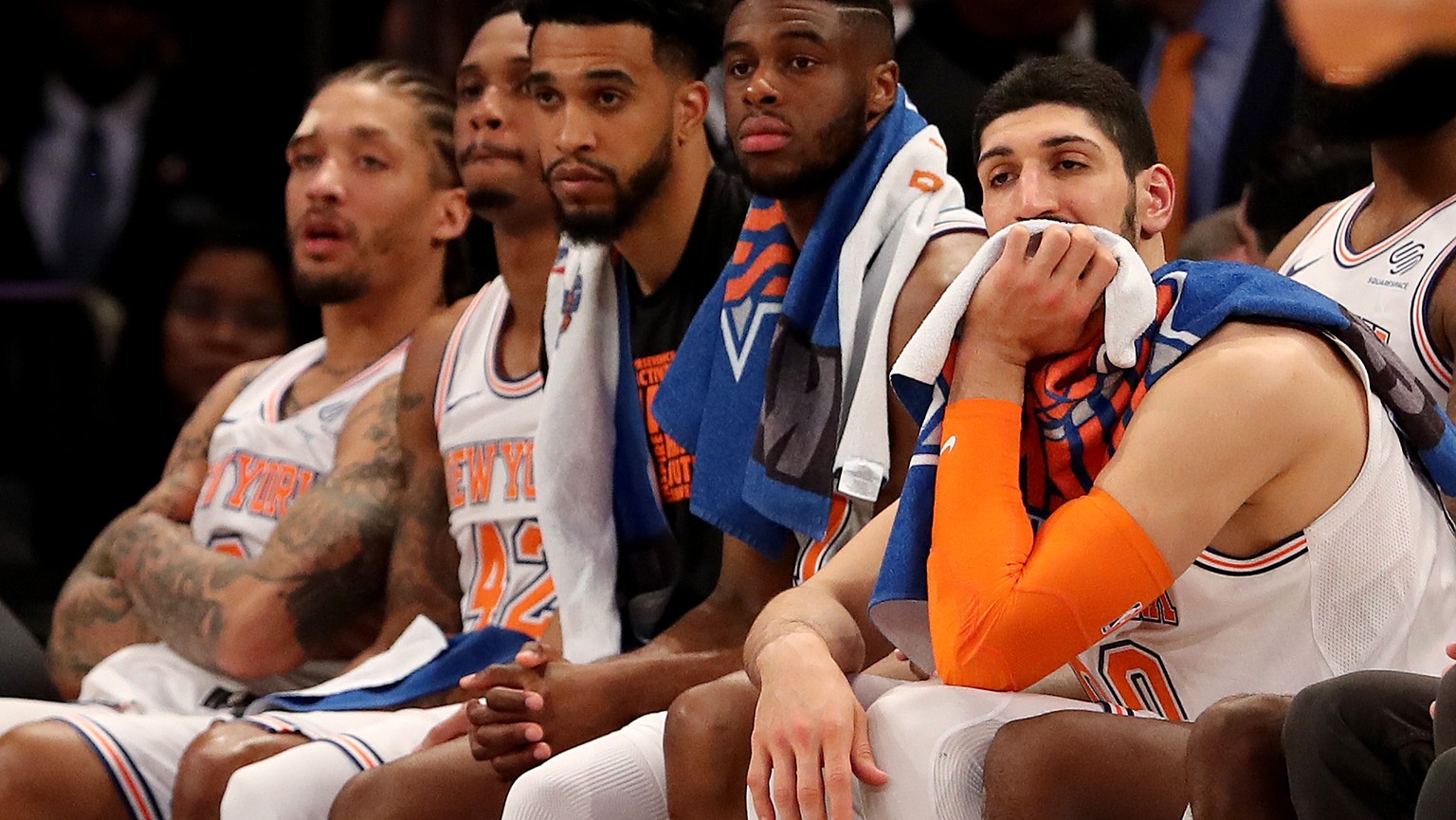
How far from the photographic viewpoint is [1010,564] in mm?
2041

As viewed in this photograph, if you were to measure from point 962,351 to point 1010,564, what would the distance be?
0.86ft

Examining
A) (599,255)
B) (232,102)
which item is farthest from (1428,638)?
(232,102)

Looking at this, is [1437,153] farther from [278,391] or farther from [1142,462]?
[278,391]

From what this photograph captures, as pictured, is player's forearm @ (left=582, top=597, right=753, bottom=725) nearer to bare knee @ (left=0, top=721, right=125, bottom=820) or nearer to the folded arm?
the folded arm

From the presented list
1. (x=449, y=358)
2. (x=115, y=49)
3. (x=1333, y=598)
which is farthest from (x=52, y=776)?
(x=115, y=49)

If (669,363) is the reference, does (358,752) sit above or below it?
below

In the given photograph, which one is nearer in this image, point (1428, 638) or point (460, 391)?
point (1428, 638)

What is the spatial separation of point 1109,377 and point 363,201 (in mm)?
2167

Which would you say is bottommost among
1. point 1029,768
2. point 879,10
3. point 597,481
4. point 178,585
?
point 178,585

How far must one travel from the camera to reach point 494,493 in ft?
11.2

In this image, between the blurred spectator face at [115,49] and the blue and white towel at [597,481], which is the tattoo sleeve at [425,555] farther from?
the blurred spectator face at [115,49]

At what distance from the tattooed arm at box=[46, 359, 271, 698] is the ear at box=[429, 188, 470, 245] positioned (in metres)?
0.58

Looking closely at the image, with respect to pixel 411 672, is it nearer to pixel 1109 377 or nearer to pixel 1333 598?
pixel 1109 377

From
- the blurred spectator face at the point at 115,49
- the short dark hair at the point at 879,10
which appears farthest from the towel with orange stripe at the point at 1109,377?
the blurred spectator face at the point at 115,49
